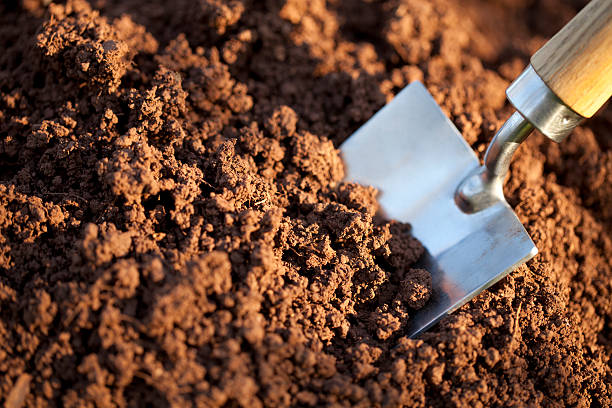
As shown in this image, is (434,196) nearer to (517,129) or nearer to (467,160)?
(467,160)

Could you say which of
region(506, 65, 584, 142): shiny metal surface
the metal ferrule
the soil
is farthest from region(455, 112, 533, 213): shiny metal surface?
the soil

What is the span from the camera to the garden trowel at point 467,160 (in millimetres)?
1356

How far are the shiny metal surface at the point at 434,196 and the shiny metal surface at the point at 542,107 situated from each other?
37cm

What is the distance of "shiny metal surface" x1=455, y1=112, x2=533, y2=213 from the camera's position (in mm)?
1604

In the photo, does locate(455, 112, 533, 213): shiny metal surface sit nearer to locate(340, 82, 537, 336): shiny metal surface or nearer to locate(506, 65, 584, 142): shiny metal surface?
locate(340, 82, 537, 336): shiny metal surface

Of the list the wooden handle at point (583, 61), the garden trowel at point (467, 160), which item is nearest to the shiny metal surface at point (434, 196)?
the garden trowel at point (467, 160)

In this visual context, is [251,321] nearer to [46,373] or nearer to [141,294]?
[141,294]

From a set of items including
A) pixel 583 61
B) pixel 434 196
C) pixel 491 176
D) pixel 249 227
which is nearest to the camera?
pixel 583 61

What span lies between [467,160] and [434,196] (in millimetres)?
193

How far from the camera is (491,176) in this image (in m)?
1.71

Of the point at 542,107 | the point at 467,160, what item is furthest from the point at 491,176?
the point at 542,107

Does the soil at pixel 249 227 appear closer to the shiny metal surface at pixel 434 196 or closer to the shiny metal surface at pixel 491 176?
the shiny metal surface at pixel 434 196

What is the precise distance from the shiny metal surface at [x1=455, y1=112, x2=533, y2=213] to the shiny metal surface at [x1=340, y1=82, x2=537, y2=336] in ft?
0.08

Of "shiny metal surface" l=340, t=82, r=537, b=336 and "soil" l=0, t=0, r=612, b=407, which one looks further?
"shiny metal surface" l=340, t=82, r=537, b=336
